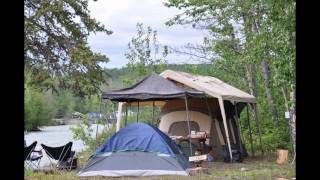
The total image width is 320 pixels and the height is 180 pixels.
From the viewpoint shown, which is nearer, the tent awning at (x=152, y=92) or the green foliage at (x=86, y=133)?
the tent awning at (x=152, y=92)

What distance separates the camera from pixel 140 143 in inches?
342

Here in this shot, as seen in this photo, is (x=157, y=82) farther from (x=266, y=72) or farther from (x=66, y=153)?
(x=266, y=72)

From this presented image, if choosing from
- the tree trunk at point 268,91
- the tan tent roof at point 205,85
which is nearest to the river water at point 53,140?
the tan tent roof at point 205,85

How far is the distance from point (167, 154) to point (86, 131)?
23.8ft

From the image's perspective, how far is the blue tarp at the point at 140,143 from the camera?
864 cm

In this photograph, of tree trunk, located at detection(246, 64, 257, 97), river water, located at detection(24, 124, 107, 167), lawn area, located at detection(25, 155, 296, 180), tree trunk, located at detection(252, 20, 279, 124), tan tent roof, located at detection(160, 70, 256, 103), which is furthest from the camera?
tree trunk, located at detection(246, 64, 257, 97)

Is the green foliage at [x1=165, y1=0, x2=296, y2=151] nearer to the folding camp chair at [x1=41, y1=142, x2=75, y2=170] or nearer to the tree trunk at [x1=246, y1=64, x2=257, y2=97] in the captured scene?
the tree trunk at [x1=246, y1=64, x2=257, y2=97]

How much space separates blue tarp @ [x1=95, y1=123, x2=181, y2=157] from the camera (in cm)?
864

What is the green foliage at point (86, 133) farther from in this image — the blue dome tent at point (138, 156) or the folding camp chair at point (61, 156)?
the blue dome tent at point (138, 156)

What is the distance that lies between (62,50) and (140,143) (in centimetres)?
339

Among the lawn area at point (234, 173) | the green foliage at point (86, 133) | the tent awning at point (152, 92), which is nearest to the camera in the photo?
the lawn area at point (234, 173)

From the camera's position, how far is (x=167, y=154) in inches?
337

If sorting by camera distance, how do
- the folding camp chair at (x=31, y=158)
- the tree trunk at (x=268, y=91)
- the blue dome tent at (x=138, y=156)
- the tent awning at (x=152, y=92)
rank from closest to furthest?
the blue dome tent at (x=138, y=156) < the folding camp chair at (x=31, y=158) < the tent awning at (x=152, y=92) < the tree trunk at (x=268, y=91)

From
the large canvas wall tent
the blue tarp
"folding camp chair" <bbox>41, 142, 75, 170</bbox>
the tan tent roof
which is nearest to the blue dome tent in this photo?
the blue tarp
